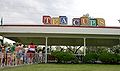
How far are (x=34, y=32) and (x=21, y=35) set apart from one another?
148 cm

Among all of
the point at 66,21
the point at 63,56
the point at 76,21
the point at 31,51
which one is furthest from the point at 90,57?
the point at 31,51

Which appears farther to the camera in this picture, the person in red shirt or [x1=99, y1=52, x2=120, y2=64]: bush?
[x1=99, y1=52, x2=120, y2=64]: bush

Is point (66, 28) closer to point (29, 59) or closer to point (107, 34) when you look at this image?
point (107, 34)

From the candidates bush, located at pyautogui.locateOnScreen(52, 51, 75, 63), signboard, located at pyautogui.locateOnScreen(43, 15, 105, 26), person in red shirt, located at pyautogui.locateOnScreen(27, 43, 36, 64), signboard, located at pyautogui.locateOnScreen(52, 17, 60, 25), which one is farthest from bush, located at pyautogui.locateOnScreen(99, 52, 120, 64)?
person in red shirt, located at pyautogui.locateOnScreen(27, 43, 36, 64)

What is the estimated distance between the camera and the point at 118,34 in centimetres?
2736

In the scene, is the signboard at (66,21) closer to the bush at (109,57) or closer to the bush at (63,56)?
the bush at (63,56)

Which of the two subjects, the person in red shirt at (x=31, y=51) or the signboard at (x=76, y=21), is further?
the signboard at (x=76, y=21)

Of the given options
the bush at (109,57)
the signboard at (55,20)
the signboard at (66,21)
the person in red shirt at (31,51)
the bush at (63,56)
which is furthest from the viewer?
the signboard at (55,20)

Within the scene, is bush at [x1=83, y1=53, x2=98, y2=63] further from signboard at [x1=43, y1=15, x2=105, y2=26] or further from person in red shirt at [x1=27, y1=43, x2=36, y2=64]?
person in red shirt at [x1=27, y1=43, x2=36, y2=64]

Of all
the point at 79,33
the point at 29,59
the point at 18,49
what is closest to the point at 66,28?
the point at 79,33

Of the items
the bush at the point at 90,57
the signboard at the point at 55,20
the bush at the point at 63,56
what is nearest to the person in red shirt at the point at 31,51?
the bush at the point at 63,56

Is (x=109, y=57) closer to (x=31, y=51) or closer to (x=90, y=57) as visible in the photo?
(x=90, y=57)

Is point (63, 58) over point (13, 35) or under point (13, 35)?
under

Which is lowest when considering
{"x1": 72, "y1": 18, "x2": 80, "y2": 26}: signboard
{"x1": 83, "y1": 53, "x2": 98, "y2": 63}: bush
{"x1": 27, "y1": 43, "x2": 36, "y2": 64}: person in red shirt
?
{"x1": 83, "y1": 53, "x2": 98, "y2": 63}: bush
